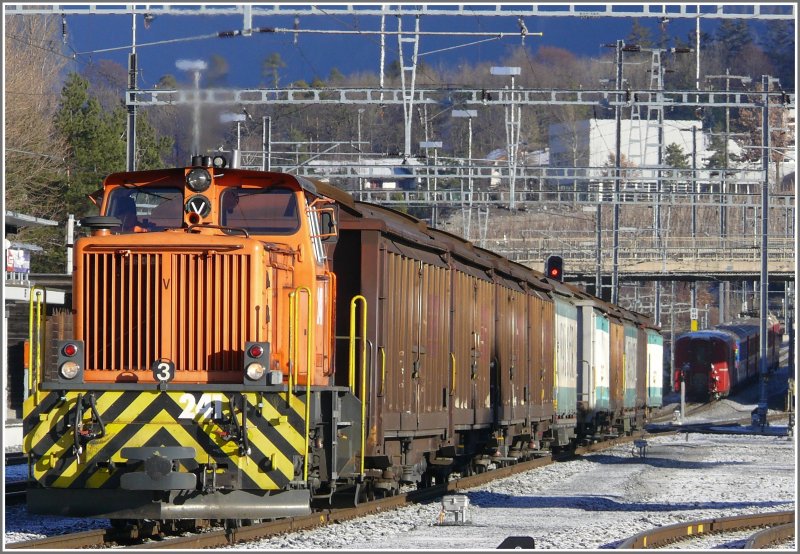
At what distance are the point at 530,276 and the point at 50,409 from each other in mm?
14507

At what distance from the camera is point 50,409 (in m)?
11.8

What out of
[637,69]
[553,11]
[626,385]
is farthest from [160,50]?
[553,11]

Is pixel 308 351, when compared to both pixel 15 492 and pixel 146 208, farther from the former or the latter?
pixel 15 492

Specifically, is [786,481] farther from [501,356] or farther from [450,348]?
[450,348]

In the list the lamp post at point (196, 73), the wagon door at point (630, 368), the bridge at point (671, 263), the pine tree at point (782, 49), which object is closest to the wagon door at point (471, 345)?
the lamp post at point (196, 73)

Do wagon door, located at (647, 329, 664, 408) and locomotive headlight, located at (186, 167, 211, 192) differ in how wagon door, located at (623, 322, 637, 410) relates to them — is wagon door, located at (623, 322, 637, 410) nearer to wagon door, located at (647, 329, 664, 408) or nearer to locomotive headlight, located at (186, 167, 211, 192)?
wagon door, located at (647, 329, 664, 408)

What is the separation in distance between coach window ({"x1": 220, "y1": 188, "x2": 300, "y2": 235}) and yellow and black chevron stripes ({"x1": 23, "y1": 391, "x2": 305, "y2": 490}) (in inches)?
70.2

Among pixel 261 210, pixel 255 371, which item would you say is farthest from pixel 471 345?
pixel 255 371

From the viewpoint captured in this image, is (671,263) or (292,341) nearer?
(292,341)

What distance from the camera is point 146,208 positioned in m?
13.0

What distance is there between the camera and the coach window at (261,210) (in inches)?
500

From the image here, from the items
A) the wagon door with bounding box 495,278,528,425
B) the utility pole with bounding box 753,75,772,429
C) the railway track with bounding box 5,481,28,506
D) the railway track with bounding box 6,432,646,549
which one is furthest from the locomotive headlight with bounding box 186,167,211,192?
the utility pole with bounding box 753,75,772,429

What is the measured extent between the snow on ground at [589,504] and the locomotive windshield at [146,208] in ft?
10.5

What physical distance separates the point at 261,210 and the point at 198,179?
27.0 inches
